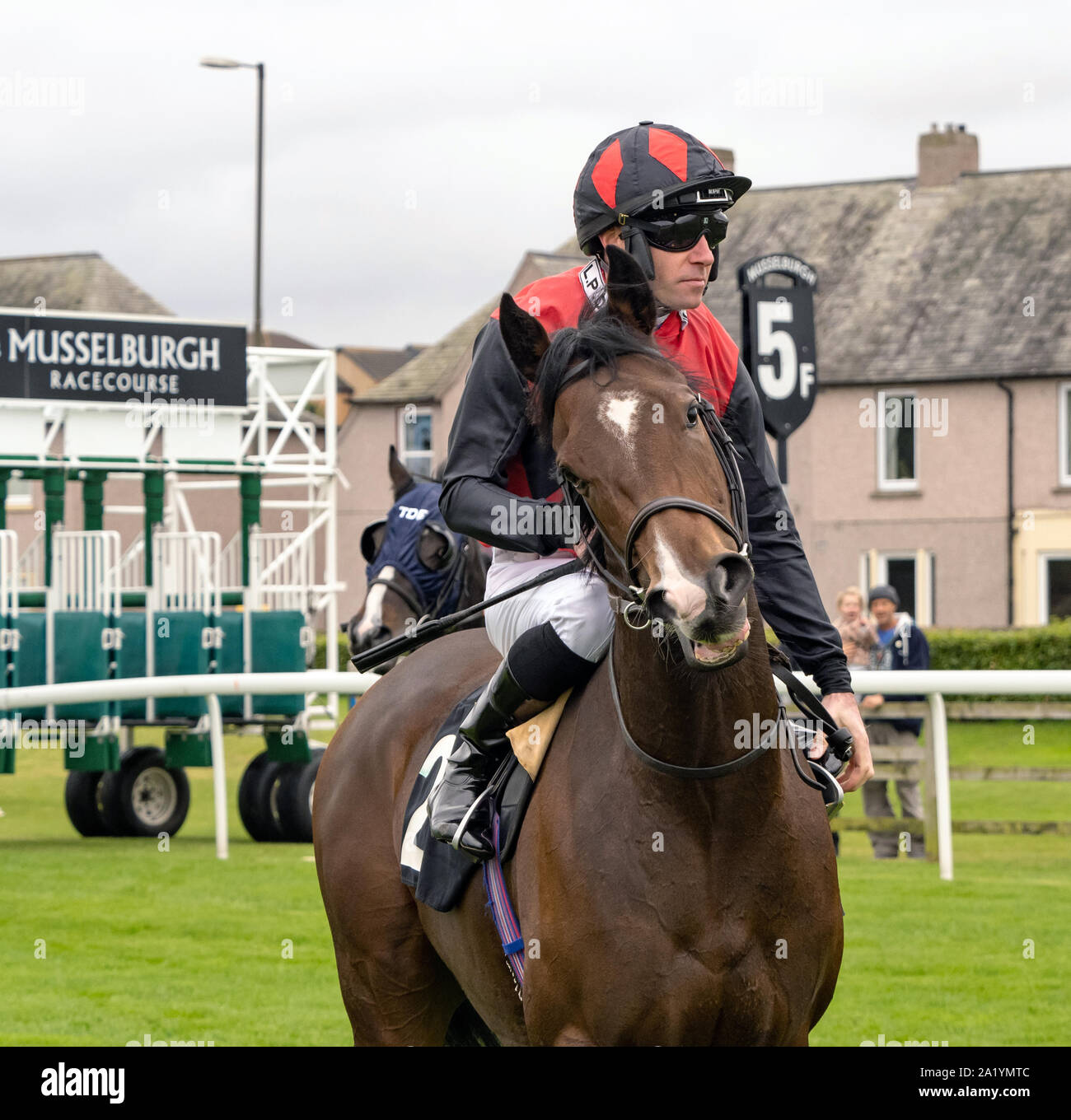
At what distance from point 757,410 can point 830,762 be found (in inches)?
29.0

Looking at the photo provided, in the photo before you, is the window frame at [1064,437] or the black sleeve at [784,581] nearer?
the black sleeve at [784,581]

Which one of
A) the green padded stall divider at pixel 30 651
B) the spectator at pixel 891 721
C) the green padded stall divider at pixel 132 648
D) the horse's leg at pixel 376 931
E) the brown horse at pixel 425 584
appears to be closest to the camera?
the horse's leg at pixel 376 931

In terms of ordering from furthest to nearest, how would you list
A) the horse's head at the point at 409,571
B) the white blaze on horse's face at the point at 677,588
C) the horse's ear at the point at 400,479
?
the horse's ear at the point at 400,479 → the horse's head at the point at 409,571 → the white blaze on horse's face at the point at 677,588

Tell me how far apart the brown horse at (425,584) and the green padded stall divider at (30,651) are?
5.36 meters

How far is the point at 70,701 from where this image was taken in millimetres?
10625

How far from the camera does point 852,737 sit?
3459mm

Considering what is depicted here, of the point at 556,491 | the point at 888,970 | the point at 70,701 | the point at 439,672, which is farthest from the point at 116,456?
the point at 556,491

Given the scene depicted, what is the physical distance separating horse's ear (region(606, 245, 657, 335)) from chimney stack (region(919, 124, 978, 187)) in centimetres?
3410

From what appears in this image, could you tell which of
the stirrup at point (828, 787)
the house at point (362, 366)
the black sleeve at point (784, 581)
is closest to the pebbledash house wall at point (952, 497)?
the house at point (362, 366)

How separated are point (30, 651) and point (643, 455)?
1035cm

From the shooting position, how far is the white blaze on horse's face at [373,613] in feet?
25.0

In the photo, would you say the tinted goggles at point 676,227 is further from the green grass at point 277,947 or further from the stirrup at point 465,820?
the green grass at point 277,947

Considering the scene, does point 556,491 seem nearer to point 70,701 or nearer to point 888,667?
point 70,701

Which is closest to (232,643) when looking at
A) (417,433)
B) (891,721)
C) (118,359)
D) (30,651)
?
(30,651)
